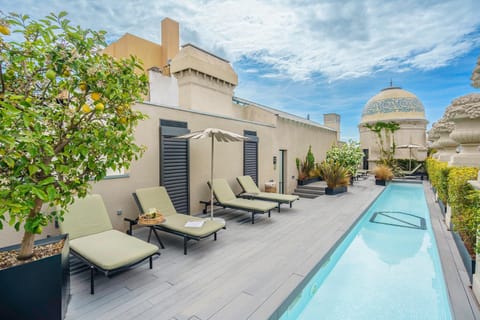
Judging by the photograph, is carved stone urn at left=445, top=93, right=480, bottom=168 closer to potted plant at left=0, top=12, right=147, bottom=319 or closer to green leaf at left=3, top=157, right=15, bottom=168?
potted plant at left=0, top=12, right=147, bottom=319

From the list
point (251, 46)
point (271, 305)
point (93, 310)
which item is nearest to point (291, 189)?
point (251, 46)

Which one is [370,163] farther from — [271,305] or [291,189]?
[271,305]

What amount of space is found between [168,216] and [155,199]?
51 centimetres

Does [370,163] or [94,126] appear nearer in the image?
[94,126]

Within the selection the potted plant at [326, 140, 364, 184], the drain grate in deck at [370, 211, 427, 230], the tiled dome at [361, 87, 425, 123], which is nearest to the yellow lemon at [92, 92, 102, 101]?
the drain grate in deck at [370, 211, 427, 230]

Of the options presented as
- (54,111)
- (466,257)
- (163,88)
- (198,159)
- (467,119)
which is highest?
(163,88)

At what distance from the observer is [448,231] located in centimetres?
566

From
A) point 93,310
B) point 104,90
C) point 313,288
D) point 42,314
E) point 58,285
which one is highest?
point 104,90

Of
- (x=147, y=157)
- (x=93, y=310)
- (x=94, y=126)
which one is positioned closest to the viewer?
(x=94, y=126)

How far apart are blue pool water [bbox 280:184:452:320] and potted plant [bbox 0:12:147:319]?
2760 mm

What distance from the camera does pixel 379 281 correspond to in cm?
380

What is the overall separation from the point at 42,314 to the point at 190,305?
57.2 inches

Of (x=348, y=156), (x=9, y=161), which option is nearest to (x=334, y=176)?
(x=348, y=156)

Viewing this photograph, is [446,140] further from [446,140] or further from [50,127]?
[50,127]
